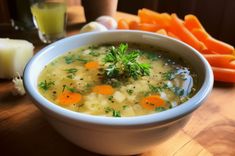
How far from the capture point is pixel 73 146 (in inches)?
33.2

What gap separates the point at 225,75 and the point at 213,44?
0.21 metres

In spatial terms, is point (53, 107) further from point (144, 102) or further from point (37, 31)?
point (37, 31)

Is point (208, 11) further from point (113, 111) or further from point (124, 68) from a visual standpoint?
point (113, 111)

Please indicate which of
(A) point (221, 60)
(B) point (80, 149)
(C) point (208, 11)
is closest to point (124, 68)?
(B) point (80, 149)

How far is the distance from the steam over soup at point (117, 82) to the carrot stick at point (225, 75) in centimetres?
23

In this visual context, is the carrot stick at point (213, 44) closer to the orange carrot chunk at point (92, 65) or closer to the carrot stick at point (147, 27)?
the carrot stick at point (147, 27)

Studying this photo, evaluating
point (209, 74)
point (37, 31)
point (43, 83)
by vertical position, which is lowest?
point (37, 31)

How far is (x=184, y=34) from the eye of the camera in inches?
54.1

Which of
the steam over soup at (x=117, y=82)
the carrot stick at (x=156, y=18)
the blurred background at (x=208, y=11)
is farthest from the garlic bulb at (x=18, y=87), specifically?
the blurred background at (x=208, y=11)

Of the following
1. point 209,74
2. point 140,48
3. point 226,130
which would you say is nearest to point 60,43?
point 140,48

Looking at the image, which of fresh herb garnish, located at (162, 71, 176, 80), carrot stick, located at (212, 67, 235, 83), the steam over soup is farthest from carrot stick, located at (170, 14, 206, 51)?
fresh herb garnish, located at (162, 71, 176, 80)

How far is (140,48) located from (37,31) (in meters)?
0.70

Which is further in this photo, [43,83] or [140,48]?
[140,48]

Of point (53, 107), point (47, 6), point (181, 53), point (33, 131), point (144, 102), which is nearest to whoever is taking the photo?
point (53, 107)
